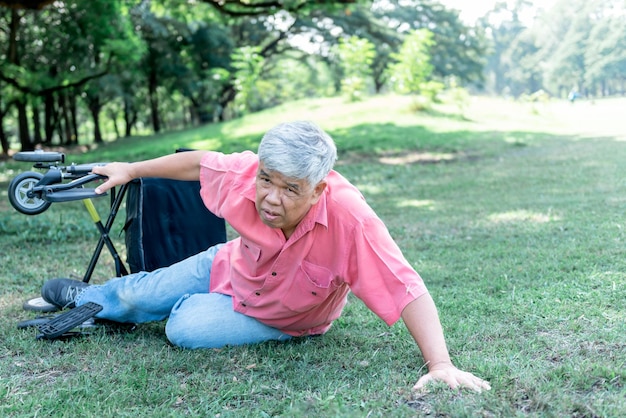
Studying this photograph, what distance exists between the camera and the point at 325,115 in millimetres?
17531

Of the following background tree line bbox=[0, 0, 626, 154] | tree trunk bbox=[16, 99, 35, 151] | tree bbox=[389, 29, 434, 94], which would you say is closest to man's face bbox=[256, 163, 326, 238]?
background tree line bbox=[0, 0, 626, 154]

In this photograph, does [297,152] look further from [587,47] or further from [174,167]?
[587,47]

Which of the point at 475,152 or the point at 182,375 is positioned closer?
the point at 182,375

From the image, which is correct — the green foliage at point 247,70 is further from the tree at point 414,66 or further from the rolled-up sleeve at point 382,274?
the rolled-up sleeve at point 382,274

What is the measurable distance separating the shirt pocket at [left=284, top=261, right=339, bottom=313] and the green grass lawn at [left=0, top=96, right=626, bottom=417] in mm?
288

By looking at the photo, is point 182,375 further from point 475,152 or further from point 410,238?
point 475,152

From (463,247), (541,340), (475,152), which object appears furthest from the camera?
(475,152)

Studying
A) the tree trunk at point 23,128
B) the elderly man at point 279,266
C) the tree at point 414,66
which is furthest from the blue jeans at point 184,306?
the tree trunk at point 23,128

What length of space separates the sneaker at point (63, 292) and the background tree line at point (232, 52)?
6.90 meters

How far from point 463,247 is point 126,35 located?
14.9 metres

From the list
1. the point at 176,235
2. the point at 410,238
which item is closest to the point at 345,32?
the point at 410,238

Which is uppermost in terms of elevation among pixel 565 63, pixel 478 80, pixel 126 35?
pixel 126 35

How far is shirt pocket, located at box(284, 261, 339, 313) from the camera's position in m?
2.67

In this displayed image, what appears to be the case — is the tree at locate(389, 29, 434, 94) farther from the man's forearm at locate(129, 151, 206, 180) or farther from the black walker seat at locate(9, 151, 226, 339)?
the man's forearm at locate(129, 151, 206, 180)
